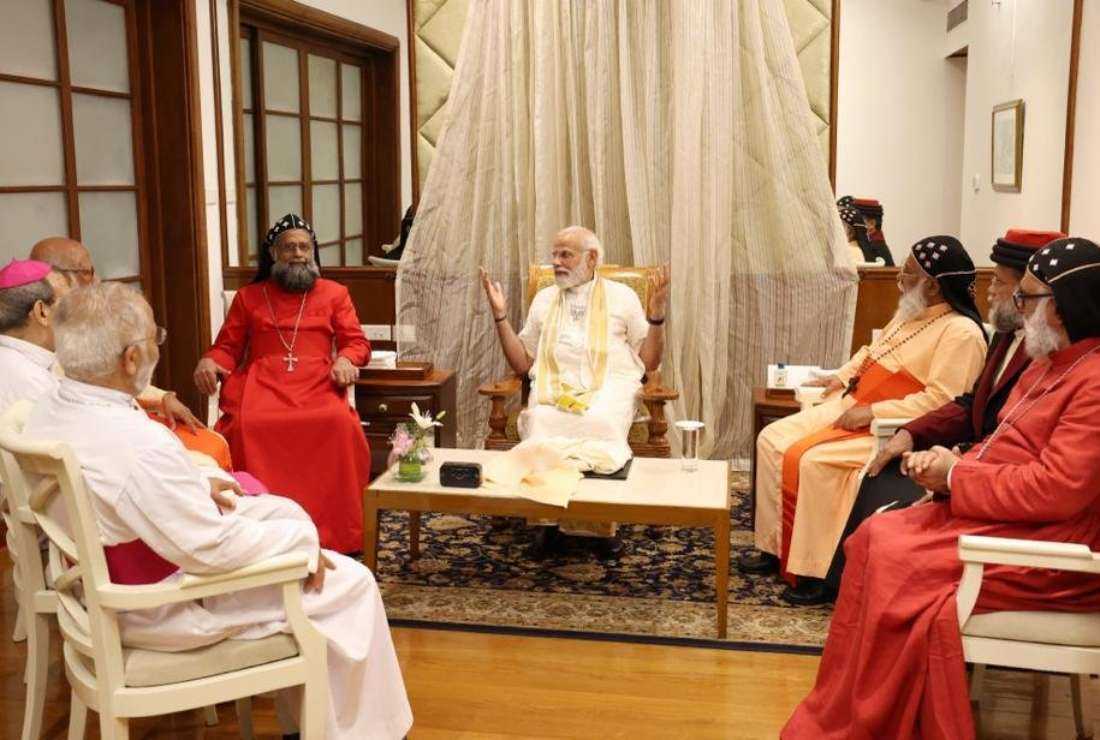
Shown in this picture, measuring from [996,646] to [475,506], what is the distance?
171cm

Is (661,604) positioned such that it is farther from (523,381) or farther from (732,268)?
(732,268)

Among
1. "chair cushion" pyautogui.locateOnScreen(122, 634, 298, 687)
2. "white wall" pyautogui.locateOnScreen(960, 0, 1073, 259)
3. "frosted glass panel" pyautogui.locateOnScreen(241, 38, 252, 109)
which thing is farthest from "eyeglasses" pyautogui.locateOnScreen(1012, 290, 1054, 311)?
"frosted glass panel" pyautogui.locateOnScreen(241, 38, 252, 109)

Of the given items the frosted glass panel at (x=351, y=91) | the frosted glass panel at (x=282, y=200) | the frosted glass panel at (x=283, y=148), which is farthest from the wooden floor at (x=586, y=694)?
the frosted glass panel at (x=351, y=91)

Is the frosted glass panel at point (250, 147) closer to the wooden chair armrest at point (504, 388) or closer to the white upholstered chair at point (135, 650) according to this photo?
the wooden chair armrest at point (504, 388)

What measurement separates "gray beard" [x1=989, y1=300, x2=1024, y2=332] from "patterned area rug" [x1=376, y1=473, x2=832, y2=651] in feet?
3.71

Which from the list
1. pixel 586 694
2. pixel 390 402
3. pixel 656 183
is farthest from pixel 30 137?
pixel 586 694

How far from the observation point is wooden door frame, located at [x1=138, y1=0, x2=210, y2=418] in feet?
18.0

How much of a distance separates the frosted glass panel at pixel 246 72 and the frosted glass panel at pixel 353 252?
129cm

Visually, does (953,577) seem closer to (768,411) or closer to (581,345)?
(768,411)

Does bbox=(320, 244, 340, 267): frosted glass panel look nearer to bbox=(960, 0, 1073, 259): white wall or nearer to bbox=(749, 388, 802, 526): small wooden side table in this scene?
bbox=(749, 388, 802, 526): small wooden side table

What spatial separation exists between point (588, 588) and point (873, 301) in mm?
2285

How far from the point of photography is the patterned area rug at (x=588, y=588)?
385 cm

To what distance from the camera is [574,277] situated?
488 cm

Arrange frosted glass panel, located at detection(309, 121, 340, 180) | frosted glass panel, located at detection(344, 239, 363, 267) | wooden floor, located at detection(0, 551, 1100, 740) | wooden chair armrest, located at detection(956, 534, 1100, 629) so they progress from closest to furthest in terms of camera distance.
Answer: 1. wooden chair armrest, located at detection(956, 534, 1100, 629)
2. wooden floor, located at detection(0, 551, 1100, 740)
3. frosted glass panel, located at detection(309, 121, 340, 180)
4. frosted glass panel, located at detection(344, 239, 363, 267)
